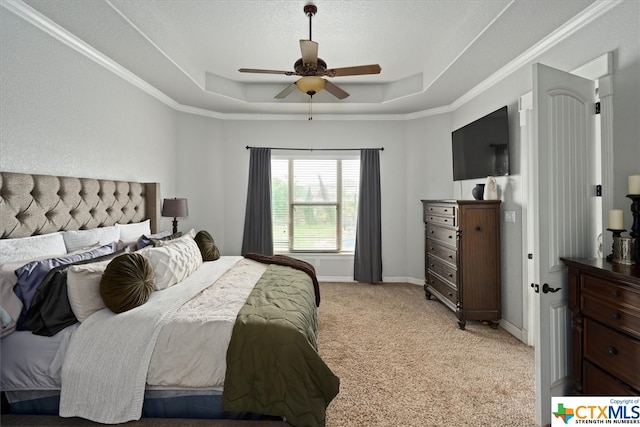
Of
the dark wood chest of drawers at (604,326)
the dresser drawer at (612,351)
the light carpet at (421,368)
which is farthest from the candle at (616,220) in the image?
the light carpet at (421,368)

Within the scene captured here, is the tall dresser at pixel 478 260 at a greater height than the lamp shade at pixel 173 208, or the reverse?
the lamp shade at pixel 173 208

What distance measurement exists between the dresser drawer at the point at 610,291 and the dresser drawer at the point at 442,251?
1.63 m

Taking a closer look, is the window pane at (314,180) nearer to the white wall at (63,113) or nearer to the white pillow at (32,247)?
the white wall at (63,113)

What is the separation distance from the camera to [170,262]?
A: 242cm

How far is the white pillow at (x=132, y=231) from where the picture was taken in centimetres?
288

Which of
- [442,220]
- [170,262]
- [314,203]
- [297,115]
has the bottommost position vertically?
[170,262]

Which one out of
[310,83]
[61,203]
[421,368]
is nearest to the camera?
[61,203]

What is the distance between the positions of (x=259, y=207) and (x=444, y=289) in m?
2.95

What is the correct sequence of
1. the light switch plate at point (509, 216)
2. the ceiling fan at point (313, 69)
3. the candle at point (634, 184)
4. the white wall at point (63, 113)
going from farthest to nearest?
the light switch plate at point (509, 216) < the ceiling fan at point (313, 69) < the white wall at point (63, 113) < the candle at point (634, 184)

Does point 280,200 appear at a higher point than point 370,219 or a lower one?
higher

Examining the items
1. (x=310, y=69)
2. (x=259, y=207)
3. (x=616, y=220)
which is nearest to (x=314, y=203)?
(x=259, y=207)

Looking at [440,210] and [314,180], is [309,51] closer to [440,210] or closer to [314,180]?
[440,210]

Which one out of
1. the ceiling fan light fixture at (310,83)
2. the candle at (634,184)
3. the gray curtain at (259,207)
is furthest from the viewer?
the gray curtain at (259,207)

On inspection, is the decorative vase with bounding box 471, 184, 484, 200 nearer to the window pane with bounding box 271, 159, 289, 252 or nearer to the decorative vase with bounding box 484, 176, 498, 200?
the decorative vase with bounding box 484, 176, 498, 200
